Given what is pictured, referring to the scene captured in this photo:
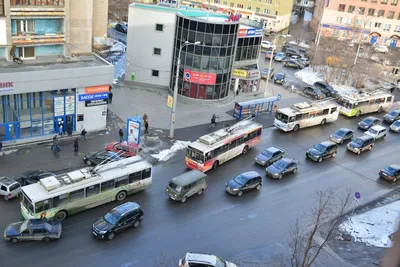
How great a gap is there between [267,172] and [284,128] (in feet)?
34.8

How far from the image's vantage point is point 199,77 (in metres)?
48.6

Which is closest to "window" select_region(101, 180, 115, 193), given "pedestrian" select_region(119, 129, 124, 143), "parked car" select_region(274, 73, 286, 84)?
"pedestrian" select_region(119, 129, 124, 143)

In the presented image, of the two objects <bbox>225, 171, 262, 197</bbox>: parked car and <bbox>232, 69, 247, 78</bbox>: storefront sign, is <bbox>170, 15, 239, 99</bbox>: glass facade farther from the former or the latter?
<bbox>225, 171, 262, 197</bbox>: parked car

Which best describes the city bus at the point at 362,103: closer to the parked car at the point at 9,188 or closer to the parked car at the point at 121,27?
the parked car at the point at 9,188

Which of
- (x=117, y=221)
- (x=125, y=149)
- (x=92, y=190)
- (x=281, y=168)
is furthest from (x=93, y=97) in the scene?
(x=281, y=168)

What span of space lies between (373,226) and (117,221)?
59.0 feet

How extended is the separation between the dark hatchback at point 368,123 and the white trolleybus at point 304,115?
2.89 m

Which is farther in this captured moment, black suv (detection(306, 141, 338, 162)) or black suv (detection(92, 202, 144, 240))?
black suv (detection(306, 141, 338, 162))

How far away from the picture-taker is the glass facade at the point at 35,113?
115 ft

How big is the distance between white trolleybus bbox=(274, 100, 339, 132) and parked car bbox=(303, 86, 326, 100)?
7.87m

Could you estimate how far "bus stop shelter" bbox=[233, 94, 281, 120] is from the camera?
46688 mm

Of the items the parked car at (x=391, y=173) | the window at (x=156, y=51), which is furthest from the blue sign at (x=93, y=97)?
the parked car at (x=391, y=173)

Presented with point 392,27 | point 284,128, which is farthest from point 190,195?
point 392,27

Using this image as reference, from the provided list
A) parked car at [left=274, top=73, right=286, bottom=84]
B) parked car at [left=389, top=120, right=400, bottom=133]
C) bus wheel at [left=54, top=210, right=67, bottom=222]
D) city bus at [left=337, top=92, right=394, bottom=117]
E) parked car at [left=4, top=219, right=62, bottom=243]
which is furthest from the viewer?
parked car at [left=274, top=73, right=286, bottom=84]
